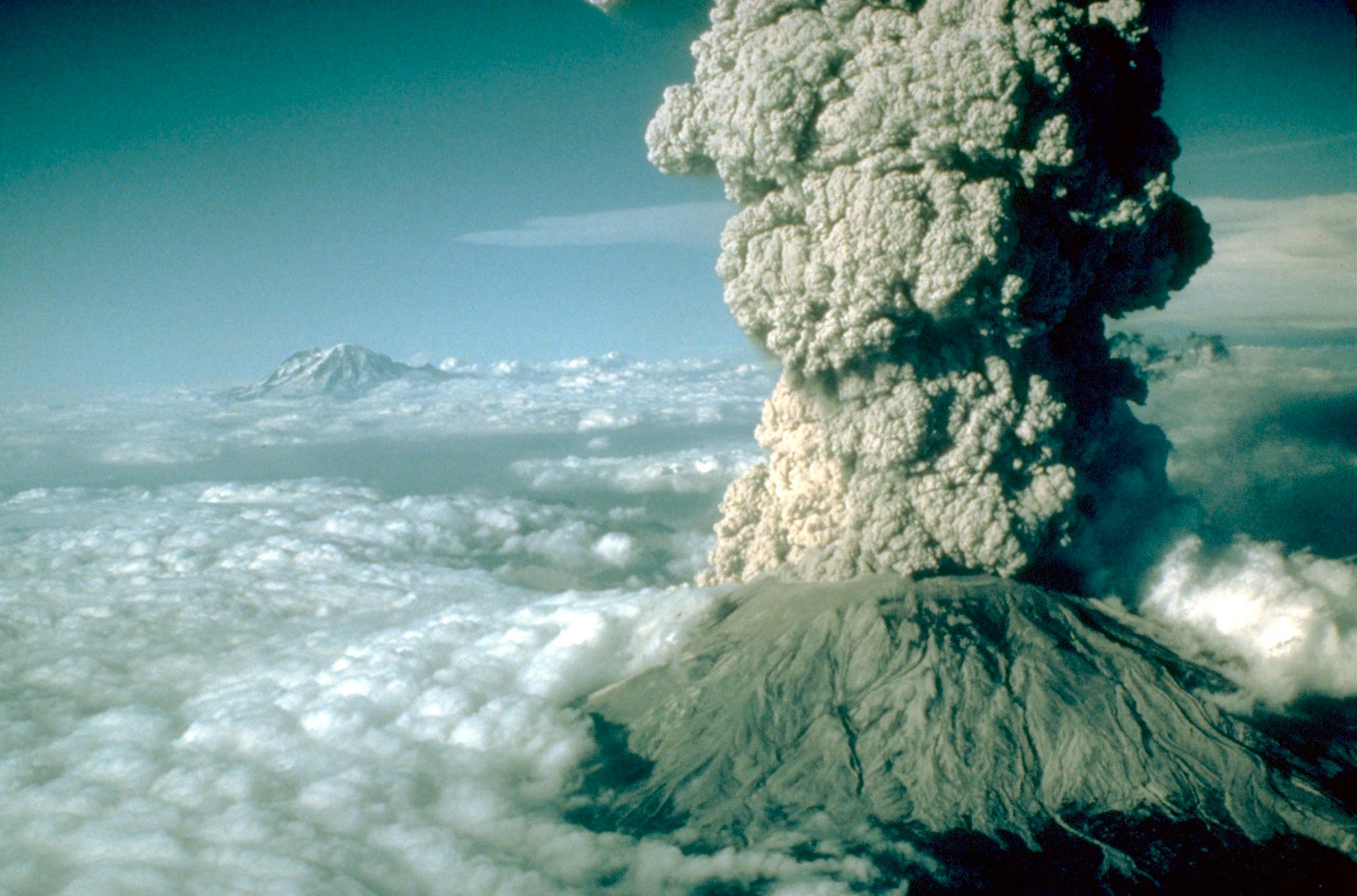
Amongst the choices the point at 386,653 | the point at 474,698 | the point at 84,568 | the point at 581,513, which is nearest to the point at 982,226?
the point at 474,698

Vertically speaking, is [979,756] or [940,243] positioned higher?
[940,243]

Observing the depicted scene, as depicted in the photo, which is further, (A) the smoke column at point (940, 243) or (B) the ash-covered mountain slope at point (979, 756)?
(B) the ash-covered mountain slope at point (979, 756)

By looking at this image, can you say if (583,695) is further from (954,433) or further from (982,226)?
(982,226)

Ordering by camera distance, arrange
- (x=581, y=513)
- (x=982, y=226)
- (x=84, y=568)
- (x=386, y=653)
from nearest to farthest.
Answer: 1. (x=982, y=226)
2. (x=386, y=653)
3. (x=84, y=568)
4. (x=581, y=513)

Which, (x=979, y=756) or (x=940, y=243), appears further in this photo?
(x=979, y=756)
